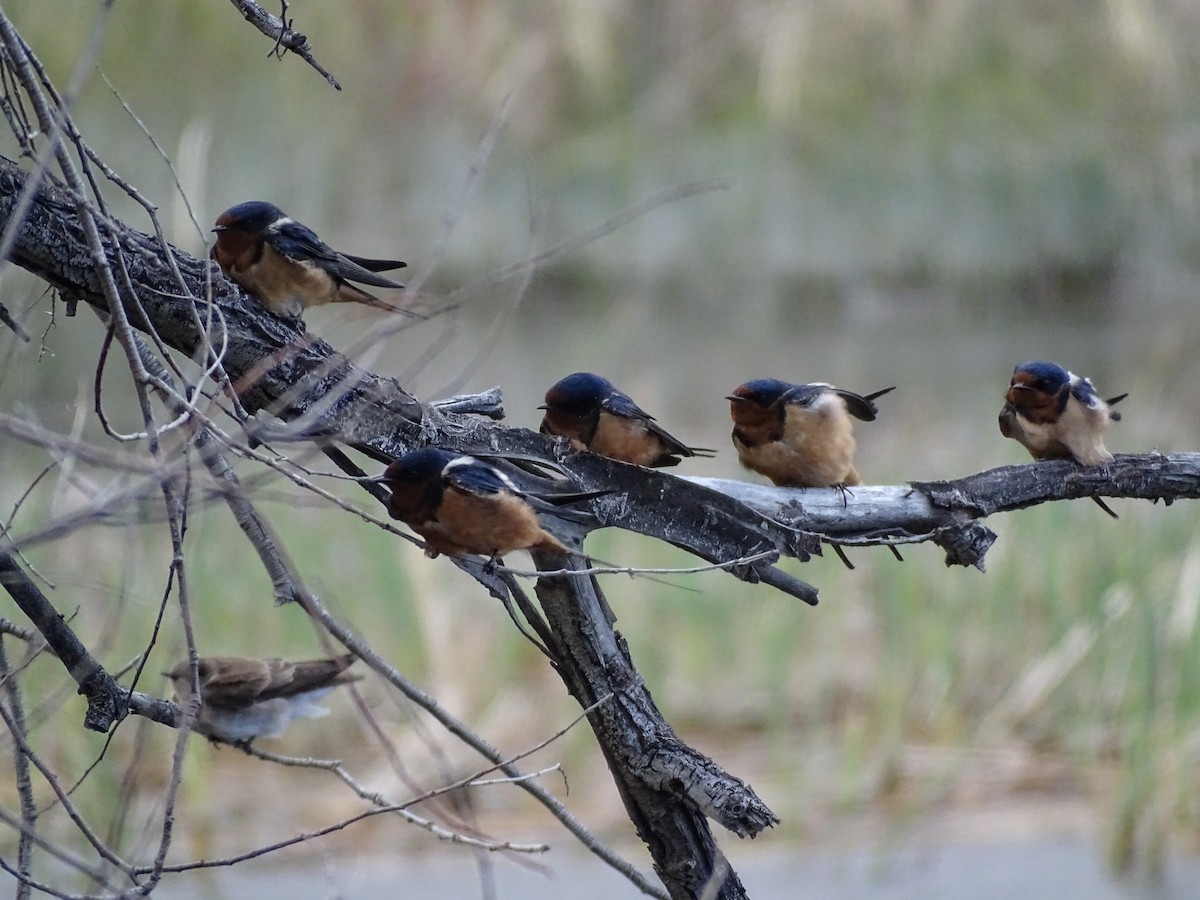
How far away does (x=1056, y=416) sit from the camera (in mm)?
1905

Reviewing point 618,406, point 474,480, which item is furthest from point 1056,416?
point 474,480

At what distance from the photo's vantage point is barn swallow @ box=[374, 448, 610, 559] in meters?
1.49

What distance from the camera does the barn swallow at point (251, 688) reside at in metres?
2.48

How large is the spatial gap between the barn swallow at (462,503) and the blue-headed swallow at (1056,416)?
0.73m

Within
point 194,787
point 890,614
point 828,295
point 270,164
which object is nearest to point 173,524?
point 194,787

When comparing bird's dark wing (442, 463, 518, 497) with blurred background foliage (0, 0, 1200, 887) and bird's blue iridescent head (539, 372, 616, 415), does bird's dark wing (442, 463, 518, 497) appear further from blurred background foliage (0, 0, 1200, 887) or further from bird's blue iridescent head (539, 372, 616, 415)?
blurred background foliage (0, 0, 1200, 887)

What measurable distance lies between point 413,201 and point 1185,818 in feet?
20.8

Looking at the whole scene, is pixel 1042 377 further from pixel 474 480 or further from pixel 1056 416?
pixel 474 480

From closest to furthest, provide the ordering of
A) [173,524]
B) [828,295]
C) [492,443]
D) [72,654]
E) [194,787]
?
[173,524], [72,654], [492,443], [194,787], [828,295]

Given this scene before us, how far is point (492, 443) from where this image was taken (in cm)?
166

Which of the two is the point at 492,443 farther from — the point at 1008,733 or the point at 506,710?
the point at 1008,733

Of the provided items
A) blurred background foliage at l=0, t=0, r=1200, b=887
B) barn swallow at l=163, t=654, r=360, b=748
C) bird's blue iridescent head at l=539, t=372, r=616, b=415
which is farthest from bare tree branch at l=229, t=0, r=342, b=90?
blurred background foliage at l=0, t=0, r=1200, b=887

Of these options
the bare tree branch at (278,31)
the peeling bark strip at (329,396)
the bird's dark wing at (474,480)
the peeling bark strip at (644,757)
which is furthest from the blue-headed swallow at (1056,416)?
the bare tree branch at (278,31)

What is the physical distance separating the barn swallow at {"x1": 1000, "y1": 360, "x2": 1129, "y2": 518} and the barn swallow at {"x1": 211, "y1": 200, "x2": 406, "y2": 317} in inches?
36.1
